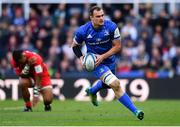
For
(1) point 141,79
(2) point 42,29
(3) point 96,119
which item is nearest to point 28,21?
(2) point 42,29

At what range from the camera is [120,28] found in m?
28.0

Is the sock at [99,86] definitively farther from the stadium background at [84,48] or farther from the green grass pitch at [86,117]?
the stadium background at [84,48]

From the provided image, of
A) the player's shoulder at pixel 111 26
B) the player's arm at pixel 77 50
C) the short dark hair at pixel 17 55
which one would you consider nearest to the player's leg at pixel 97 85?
the player's arm at pixel 77 50

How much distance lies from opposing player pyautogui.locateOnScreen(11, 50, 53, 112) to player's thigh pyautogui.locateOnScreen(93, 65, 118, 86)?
251 centimetres

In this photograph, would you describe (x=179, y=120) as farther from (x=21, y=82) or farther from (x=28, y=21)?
(x=28, y=21)

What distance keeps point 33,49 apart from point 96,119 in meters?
12.4

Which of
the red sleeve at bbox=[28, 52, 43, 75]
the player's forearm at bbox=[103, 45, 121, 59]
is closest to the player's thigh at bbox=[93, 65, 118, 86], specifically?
the player's forearm at bbox=[103, 45, 121, 59]

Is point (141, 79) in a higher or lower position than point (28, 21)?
lower

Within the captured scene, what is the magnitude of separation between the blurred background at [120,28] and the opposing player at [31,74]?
23.1ft

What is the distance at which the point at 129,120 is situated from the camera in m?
15.2

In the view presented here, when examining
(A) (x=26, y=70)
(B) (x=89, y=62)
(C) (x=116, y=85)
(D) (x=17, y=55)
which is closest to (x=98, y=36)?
(B) (x=89, y=62)

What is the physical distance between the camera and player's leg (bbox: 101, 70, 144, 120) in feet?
49.5

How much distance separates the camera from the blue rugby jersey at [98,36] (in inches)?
634

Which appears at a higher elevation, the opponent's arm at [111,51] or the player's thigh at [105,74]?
the opponent's arm at [111,51]
